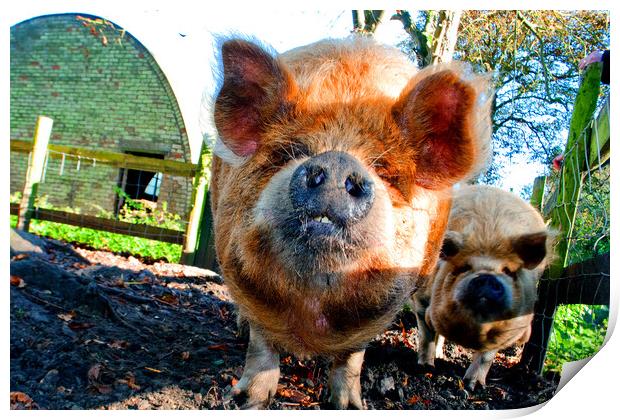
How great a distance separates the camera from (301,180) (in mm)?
1219

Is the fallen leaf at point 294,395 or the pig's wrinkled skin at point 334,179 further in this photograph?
A: the fallen leaf at point 294,395

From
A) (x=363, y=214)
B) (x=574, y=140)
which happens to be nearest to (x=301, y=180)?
(x=363, y=214)

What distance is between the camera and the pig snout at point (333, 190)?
3.89 feet

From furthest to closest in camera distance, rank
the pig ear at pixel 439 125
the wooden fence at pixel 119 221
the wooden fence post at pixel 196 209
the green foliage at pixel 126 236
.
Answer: the wooden fence post at pixel 196 209
the green foliage at pixel 126 236
the wooden fence at pixel 119 221
the pig ear at pixel 439 125

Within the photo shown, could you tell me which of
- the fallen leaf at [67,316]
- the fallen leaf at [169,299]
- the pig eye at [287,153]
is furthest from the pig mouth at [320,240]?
the fallen leaf at [169,299]

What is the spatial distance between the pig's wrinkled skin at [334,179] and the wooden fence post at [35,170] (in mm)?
561

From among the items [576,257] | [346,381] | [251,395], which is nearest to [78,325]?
[251,395]

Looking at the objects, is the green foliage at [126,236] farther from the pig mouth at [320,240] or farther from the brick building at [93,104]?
the pig mouth at [320,240]

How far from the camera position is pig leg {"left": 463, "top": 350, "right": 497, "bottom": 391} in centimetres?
173

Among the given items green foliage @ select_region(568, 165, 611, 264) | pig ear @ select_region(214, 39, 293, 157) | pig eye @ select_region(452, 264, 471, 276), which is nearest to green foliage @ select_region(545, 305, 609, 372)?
green foliage @ select_region(568, 165, 611, 264)

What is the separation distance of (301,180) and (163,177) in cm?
89

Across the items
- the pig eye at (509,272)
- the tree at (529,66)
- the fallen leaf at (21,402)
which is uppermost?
the tree at (529,66)

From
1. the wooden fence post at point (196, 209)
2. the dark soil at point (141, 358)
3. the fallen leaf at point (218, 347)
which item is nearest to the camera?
the dark soil at point (141, 358)
